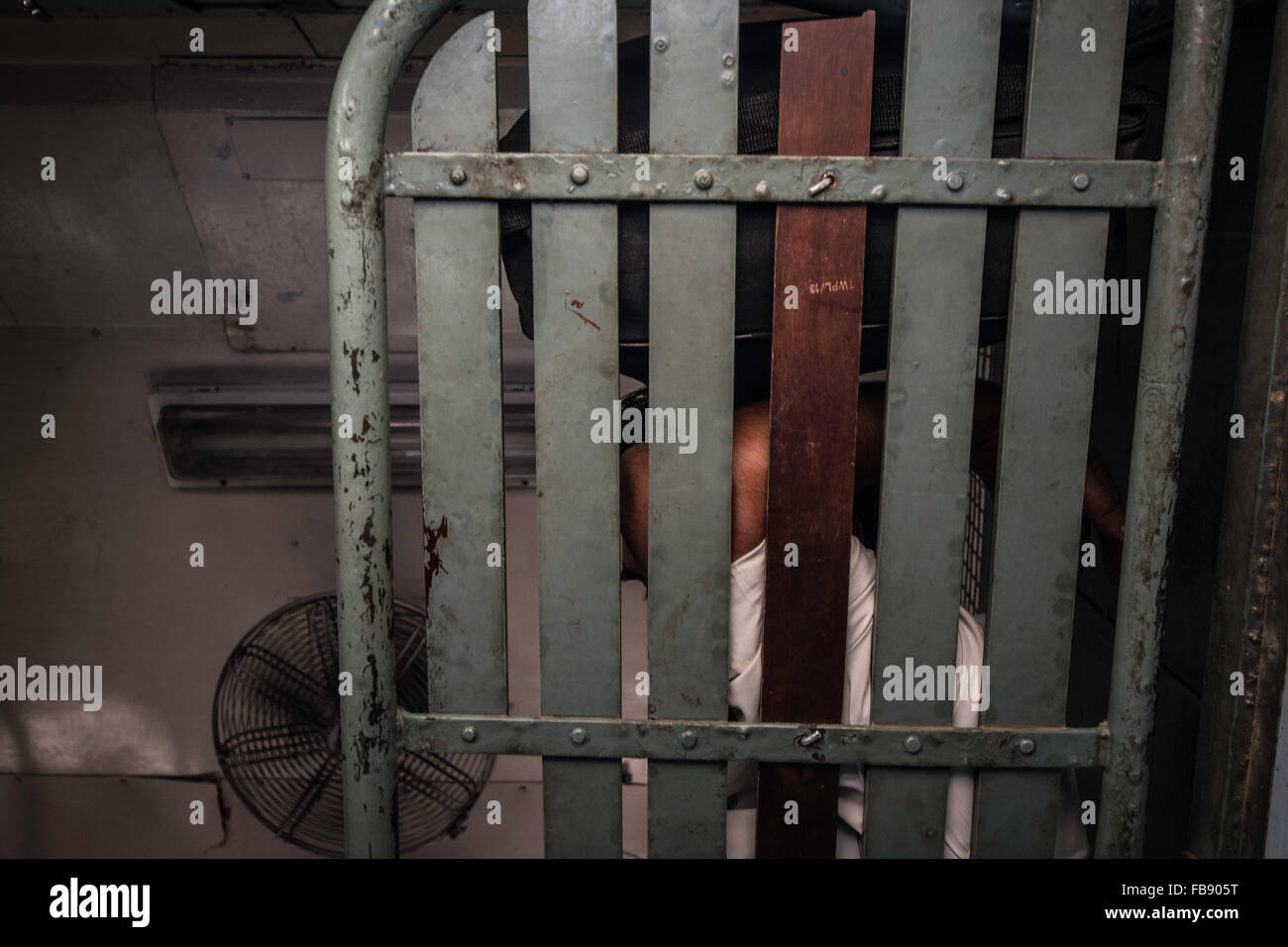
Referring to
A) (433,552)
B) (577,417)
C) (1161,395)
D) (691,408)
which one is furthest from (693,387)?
(1161,395)

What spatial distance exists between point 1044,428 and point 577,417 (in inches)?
31.8

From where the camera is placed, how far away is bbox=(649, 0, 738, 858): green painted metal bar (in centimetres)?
140

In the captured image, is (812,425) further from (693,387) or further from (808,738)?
(808,738)

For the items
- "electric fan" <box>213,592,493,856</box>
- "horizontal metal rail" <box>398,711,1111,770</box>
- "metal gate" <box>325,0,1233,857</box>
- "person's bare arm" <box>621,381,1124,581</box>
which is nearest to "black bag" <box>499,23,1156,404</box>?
"metal gate" <box>325,0,1233,857</box>

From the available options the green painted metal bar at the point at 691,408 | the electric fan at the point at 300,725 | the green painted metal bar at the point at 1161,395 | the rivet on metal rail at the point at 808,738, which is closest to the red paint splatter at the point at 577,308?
the green painted metal bar at the point at 691,408

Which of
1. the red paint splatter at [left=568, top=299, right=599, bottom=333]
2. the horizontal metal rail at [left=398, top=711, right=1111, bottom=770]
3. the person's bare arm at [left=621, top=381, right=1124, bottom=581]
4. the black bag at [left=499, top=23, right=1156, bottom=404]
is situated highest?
the black bag at [left=499, top=23, right=1156, bottom=404]

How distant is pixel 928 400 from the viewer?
1470mm

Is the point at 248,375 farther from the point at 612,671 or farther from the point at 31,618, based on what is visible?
the point at 612,671

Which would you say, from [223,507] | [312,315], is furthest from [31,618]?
[312,315]

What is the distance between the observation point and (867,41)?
1388mm

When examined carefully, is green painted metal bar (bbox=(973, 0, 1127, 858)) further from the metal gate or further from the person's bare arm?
the person's bare arm

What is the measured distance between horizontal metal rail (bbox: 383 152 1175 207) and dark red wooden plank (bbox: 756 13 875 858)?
0.03 meters

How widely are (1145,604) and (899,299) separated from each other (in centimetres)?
69

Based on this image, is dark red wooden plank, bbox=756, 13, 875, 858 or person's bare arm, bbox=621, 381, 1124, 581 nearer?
dark red wooden plank, bbox=756, 13, 875, 858
